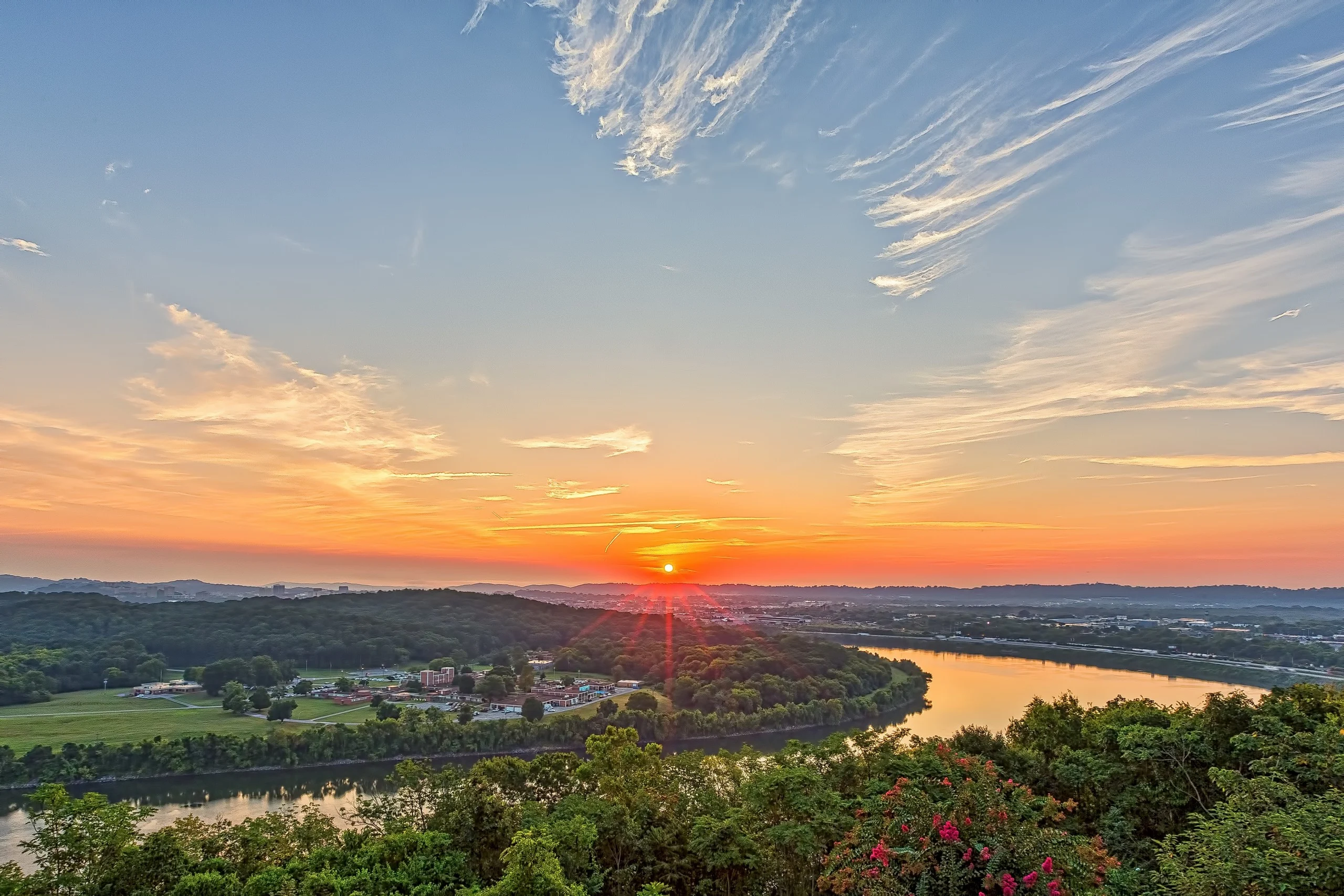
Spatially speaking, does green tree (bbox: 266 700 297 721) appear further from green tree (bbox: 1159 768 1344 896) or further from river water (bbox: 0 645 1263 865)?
green tree (bbox: 1159 768 1344 896)

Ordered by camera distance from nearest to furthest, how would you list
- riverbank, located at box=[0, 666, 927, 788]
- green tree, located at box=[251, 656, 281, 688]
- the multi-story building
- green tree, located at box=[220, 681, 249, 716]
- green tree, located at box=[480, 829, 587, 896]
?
green tree, located at box=[480, 829, 587, 896], riverbank, located at box=[0, 666, 927, 788], green tree, located at box=[220, 681, 249, 716], green tree, located at box=[251, 656, 281, 688], the multi-story building

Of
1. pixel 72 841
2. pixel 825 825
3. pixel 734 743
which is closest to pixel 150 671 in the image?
pixel 734 743

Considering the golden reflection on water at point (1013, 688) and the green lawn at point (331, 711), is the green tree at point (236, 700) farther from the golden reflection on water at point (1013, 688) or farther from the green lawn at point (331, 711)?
the golden reflection on water at point (1013, 688)

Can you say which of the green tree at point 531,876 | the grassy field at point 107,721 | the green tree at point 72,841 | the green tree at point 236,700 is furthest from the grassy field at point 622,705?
the green tree at point 531,876

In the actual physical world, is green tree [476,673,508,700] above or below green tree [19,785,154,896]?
below

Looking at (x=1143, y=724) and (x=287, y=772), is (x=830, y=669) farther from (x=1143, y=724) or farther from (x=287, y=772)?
→ (x=1143, y=724)

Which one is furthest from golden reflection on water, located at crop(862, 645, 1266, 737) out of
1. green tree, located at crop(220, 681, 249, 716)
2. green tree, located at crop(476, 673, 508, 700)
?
green tree, located at crop(220, 681, 249, 716)
